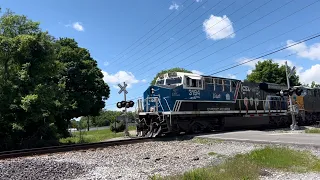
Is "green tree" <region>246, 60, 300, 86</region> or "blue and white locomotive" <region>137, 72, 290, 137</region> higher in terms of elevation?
"green tree" <region>246, 60, 300, 86</region>

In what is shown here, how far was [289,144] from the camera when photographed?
1116 centimetres

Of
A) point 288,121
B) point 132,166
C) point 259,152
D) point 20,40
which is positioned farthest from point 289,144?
point 288,121

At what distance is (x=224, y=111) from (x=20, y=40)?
42.9 ft

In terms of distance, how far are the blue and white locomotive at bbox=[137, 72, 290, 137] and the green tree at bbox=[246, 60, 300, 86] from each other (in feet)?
104

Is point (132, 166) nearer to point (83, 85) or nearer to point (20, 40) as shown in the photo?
point (20, 40)

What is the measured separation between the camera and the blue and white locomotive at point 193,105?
16.5 metres

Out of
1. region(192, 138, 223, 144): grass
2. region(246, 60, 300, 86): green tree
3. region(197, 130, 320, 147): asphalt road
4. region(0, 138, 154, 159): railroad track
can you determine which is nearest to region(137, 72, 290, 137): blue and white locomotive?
region(192, 138, 223, 144): grass

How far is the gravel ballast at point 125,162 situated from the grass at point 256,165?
52 centimetres

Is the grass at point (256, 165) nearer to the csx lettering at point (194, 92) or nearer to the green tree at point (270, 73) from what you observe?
→ the csx lettering at point (194, 92)

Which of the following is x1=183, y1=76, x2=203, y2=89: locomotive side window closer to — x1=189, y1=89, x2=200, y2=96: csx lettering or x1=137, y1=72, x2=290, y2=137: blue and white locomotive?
x1=137, y1=72, x2=290, y2=137: blue and white locomotive

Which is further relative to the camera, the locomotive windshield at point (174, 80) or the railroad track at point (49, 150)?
the locomotive windshield at point (174, 80)

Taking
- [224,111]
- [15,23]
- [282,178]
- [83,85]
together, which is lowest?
[282,178]

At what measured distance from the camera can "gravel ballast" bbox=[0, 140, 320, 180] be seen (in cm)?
768

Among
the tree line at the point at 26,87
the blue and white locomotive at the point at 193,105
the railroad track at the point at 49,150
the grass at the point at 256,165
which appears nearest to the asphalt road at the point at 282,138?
the grass at the point at 256,165
